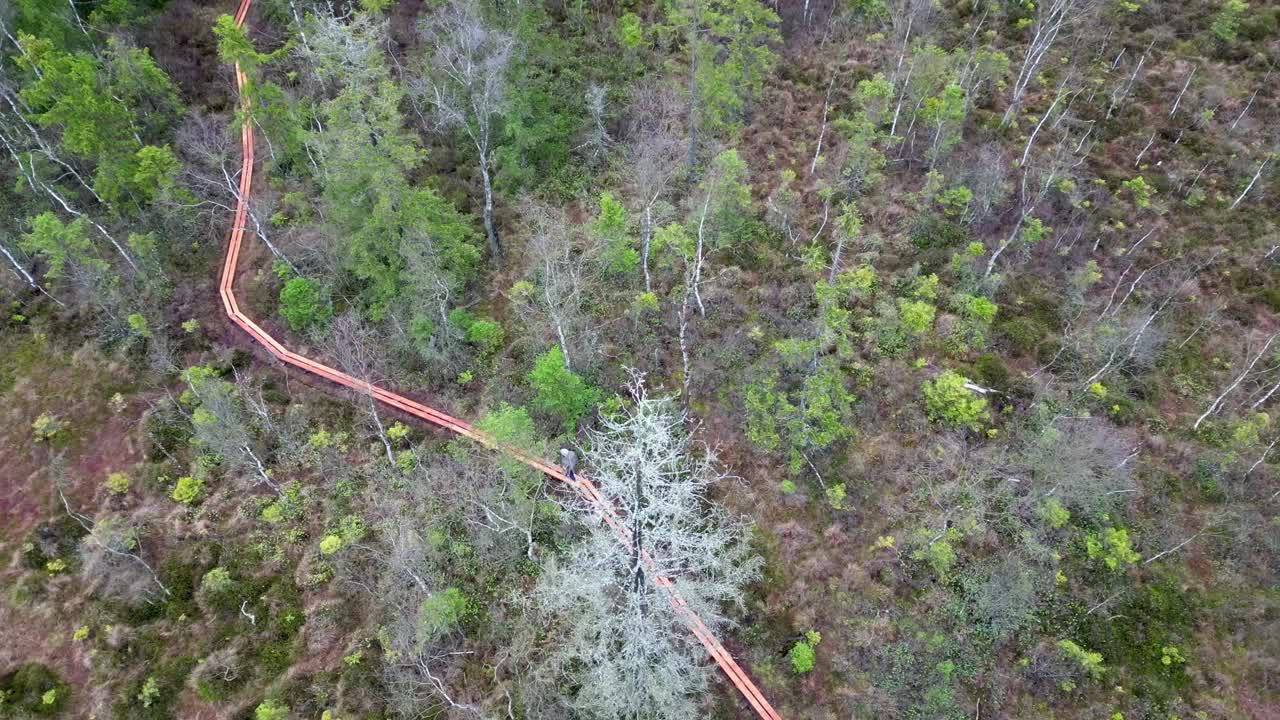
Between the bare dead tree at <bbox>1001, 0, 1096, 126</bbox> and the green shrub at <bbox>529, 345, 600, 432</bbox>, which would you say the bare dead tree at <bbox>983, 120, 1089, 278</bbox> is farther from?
the green shrub at <bbox>529, 345, 600, 432</bbox>

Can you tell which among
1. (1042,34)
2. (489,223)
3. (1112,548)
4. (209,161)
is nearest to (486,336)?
(489,223)

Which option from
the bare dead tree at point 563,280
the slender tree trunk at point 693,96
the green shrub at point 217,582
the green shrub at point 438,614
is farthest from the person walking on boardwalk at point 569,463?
the slender tree trunk at point 693,96

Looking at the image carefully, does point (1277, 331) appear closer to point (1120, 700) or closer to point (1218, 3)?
point (1120, 700)

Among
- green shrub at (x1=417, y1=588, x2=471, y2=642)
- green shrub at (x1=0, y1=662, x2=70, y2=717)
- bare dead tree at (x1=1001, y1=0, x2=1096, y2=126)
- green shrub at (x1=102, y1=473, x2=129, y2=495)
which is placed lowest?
green shrub at (x1=0, y1=662, x2=70, y2=717)

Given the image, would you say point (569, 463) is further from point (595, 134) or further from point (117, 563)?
point (595, 134)

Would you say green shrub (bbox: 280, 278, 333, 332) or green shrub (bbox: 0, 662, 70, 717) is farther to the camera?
green shrub (bbox: 280, 278, 333, 332)

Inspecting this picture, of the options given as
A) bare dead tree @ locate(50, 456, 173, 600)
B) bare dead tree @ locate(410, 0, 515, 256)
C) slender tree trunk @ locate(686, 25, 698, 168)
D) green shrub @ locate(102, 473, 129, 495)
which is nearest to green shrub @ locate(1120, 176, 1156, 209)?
slender tree trunk @ locate(686, 25, 698, 168)

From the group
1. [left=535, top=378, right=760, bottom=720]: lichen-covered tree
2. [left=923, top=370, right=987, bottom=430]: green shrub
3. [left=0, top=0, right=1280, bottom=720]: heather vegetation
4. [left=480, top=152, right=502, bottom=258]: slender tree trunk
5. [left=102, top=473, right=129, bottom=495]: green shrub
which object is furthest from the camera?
[left=480, top=152, right=502, bottom=258]: slender tree trunk
